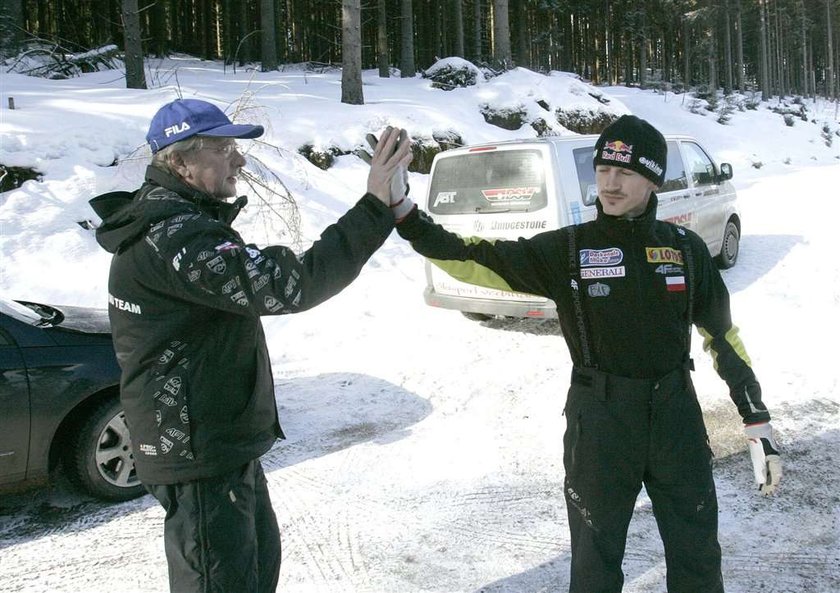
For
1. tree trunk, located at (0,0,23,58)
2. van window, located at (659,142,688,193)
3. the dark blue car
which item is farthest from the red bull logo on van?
tree trunk, located at (0,0,23,58)

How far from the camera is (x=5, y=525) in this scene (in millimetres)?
4219

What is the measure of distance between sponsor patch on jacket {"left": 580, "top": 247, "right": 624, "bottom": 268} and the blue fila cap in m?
1.28

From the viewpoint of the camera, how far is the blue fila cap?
85.0 inches

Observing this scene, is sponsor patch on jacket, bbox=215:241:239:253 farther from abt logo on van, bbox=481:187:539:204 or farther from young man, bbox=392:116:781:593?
abt logo on van, bbox=481:187:539:204

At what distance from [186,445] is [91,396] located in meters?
2.65

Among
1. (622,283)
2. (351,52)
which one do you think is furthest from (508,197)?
(351,52)

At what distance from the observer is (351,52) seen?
15398 mm

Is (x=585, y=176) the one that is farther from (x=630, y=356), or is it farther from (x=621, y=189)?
(x=630, y=356)

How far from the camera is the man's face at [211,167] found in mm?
2205

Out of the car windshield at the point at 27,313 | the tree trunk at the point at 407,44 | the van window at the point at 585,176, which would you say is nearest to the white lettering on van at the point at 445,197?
the van window at the point at 585,176

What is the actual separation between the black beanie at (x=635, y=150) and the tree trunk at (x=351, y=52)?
43.4 ft

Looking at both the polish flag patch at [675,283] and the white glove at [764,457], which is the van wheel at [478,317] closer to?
the white glove at [764,457]

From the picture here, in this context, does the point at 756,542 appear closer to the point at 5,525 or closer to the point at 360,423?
the point at 360,423

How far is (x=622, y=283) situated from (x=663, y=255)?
197 millimetres
